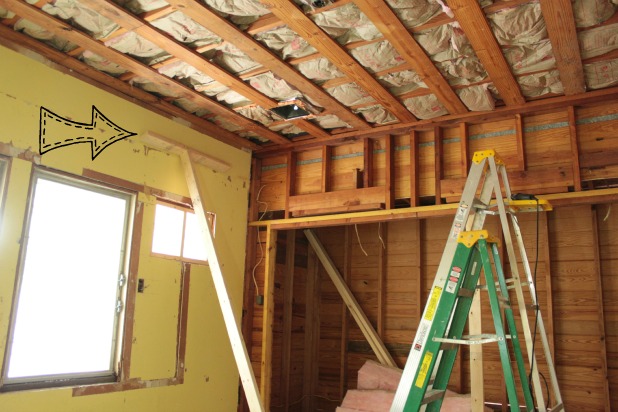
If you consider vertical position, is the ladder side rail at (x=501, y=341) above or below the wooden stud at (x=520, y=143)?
below

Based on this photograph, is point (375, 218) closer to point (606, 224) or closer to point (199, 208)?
point (199, 208)

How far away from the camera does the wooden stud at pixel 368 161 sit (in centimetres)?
473

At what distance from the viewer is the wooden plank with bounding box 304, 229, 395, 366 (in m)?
5.47

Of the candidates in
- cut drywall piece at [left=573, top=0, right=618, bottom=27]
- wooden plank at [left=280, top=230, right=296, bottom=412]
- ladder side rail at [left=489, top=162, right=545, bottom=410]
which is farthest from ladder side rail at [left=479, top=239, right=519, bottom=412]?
wooden plank at [left=280, top=230, right=296, bottom=412]

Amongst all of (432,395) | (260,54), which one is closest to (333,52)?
(260,54)

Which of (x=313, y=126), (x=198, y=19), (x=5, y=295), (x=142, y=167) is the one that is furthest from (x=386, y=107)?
(x=5, y=295)

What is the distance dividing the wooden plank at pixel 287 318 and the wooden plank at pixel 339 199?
904mm

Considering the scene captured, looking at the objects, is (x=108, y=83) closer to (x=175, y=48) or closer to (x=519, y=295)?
(x=175, y=48)

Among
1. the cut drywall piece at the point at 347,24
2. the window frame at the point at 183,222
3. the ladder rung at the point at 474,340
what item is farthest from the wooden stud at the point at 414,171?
the ladder rung at the point at 474,340

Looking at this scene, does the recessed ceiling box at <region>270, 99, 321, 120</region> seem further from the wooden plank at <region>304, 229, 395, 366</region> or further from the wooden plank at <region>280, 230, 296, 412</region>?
the wooden plank at <region>304, 229, 395, 366</region>

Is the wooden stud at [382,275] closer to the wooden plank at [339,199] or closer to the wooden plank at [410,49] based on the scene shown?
the wooden plank at [339,199]

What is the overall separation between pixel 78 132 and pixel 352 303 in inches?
133

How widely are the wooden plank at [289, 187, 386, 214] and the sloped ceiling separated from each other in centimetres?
66

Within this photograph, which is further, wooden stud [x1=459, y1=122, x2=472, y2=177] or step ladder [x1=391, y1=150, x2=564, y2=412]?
wooden stud [x1=459, y1=122, x2=472, y2=177]
